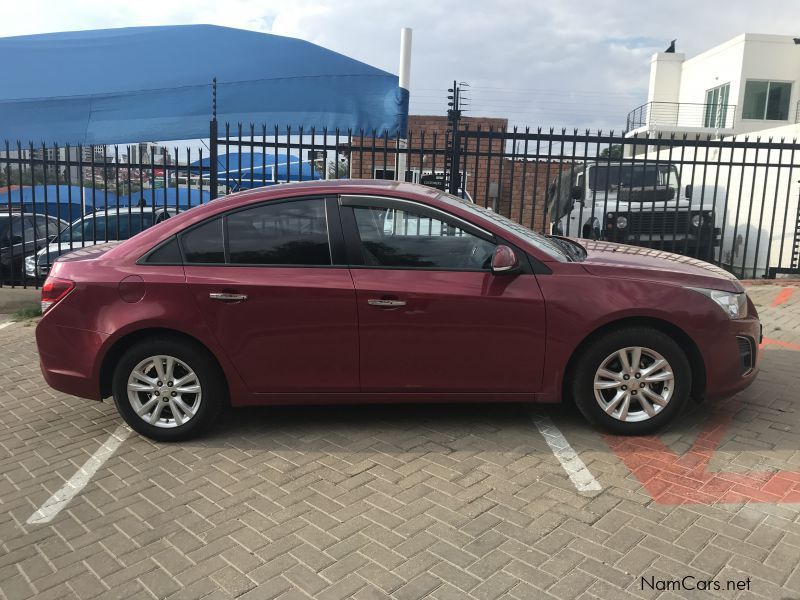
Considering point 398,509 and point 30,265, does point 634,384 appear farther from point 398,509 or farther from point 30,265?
point 30,265

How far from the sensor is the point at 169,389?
13.6ft

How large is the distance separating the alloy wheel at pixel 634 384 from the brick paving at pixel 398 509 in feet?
0.75

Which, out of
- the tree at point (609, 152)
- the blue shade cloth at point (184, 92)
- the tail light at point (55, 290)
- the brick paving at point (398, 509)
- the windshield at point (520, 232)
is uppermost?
the blue shade cloth at point (184, 92)

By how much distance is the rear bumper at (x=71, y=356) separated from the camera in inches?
163

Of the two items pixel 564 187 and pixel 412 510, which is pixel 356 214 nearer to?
pixel 412 510

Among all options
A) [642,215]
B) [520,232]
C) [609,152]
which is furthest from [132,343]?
[642,215]

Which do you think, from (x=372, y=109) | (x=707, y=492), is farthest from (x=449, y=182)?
(x=707, y=492)

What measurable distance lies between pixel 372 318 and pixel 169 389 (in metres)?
1.41

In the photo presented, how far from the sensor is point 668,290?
3992mm

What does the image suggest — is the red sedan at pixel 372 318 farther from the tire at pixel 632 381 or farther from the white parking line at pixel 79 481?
the white parking line at pixel 79 481

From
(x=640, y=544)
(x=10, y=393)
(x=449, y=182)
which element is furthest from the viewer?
(x=449, y=182)

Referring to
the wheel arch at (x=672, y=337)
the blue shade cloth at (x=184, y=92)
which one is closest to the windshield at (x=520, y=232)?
the wheel arch at (x=672, y=337)

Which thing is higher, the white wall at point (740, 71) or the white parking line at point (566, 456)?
the white wall at point (740, 71)

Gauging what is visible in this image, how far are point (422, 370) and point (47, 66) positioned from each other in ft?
31.0
